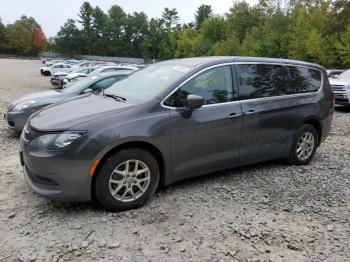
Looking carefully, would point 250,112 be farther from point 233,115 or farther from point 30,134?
point 30,134

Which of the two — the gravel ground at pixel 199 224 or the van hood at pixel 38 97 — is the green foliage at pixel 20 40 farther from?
the gravel ground at pixel 199 224

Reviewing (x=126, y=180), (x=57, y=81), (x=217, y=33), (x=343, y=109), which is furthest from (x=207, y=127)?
(x=217, y=33)

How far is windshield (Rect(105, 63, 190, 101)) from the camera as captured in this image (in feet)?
→ 15.3

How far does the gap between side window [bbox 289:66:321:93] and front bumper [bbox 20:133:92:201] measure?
3.52 m

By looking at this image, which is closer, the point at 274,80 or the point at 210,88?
the point at 210,88

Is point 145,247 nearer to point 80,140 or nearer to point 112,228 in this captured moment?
point 112,228

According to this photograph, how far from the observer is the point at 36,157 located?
3977 mm

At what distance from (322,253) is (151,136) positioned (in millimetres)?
2066

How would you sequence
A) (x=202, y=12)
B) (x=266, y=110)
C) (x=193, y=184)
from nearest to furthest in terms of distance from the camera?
(x=193, y=184), (x=266, y=110), (x=202, y=12)

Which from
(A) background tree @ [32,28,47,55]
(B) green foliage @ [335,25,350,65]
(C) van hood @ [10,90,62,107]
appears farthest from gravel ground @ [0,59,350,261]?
(A) background tree @ [32,28,47,55]

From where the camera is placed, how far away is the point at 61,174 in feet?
12.8

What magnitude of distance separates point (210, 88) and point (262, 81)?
99cm

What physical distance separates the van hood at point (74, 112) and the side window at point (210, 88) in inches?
24.1

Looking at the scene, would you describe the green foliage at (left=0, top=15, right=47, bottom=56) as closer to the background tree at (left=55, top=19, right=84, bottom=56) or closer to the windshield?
the background tree at (left=55, top=19, right=84, bottom=56)
